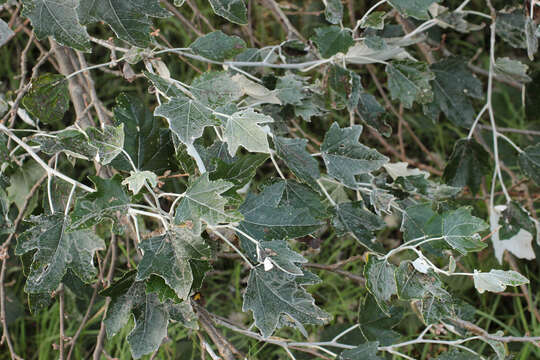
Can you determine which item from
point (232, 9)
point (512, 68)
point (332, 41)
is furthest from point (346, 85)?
point (512, 68)

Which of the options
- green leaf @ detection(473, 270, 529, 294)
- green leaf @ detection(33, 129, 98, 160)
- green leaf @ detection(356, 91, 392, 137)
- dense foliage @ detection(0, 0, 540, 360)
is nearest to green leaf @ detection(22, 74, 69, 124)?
dense foliage @ detection(0, 0, 540, 360)

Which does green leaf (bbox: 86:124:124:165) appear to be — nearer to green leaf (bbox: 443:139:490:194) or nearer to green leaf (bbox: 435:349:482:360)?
green leaf (bbox: 435:349:482:360)

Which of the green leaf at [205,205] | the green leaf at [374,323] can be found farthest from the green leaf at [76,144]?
the green leaf at [374,323]

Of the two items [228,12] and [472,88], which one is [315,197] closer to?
[228,12]

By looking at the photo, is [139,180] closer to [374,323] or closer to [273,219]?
[273,219]

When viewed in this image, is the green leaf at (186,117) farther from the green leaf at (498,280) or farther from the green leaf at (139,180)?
the green leaf at (498,280)

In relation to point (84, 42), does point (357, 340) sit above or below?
below

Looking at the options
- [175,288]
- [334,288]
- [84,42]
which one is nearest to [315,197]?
[175,288]
